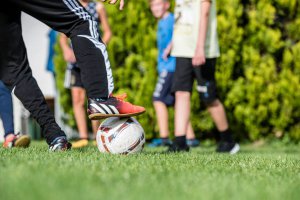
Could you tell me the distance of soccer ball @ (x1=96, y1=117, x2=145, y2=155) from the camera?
4.74 metres

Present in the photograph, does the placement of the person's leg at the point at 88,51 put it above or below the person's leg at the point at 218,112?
above

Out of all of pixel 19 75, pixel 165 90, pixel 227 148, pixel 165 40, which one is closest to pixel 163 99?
pixel 165 90

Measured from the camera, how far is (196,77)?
6.43 metres

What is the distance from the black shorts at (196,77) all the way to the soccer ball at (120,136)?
1.50 metres

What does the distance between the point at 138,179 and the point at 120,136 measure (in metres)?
1.68

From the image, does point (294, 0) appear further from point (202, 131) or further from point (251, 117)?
point (202, 131)

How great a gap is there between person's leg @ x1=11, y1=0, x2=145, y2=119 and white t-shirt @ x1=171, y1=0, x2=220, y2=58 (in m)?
1.98

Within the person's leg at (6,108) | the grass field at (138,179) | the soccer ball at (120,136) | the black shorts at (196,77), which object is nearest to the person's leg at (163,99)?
the black shorts at (196,77)

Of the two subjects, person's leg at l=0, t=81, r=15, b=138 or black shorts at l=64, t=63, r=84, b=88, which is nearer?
person's leg at l=0, t=81, r=15, b=138

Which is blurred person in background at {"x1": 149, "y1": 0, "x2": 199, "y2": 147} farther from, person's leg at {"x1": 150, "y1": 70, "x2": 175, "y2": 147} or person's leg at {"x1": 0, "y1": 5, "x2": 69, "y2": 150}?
person's leg at {"x1": 0, "y1": 5, "x2": 69, "y2": 150}

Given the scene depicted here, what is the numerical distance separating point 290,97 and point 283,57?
0.58 metres

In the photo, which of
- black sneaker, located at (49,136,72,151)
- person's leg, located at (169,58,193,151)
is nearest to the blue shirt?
person's leg, located at (169,58,193,151)

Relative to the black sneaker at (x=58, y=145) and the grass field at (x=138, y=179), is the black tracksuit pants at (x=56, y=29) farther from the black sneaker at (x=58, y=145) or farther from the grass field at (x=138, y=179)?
the grass field at (x=138, y=179)

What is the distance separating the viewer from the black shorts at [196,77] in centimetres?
630
